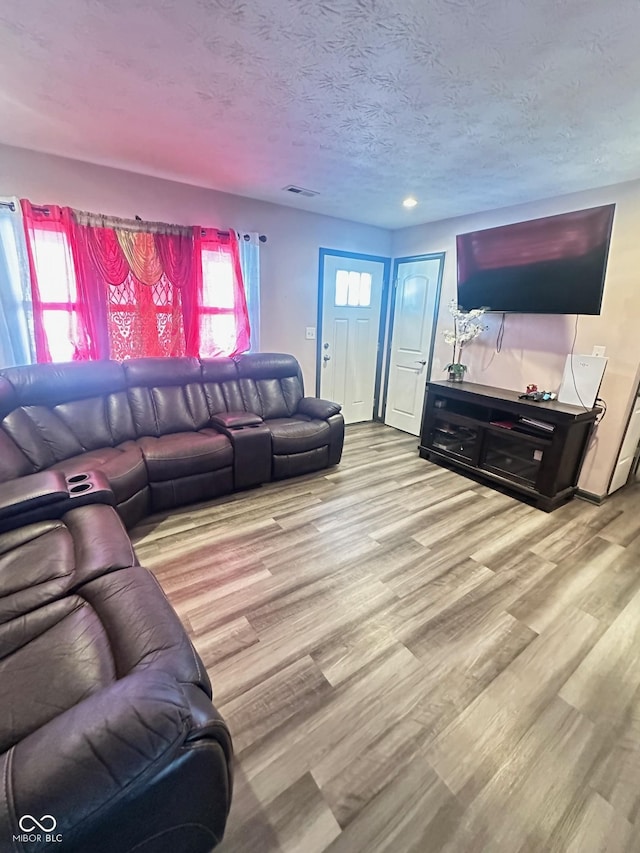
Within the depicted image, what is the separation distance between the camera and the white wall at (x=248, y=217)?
257 cm

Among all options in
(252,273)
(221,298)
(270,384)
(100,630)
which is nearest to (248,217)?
(252,273)

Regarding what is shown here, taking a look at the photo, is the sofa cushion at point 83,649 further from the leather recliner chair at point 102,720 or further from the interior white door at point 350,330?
the interior white door at point 350,330

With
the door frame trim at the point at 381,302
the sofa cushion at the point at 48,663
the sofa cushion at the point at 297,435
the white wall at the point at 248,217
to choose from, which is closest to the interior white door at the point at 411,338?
the door frame trim at the point at 381,302

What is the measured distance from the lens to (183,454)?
2.64 m

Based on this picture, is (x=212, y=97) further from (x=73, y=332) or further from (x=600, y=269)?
(x=600, y=269)

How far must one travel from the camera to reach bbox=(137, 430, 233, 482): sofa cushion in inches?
101

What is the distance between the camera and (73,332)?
2.79 metres

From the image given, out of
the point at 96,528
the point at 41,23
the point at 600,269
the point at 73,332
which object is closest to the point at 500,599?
the point at 96,528

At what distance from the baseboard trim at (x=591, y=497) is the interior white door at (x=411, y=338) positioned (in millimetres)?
1823

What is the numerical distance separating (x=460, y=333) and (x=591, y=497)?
191 centimetres

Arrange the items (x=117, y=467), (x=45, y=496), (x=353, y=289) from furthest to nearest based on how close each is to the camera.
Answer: (x=353, y=289) → (x=117, y=467) → (x=45, y=496)

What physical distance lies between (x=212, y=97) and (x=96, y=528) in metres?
2.10

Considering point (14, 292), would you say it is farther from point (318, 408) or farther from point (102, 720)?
point (102, 720)

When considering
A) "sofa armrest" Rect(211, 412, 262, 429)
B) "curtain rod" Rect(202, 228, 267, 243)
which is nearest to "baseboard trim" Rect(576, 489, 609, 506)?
"sofa armrest" Rect(211, 412, 262, 429)
